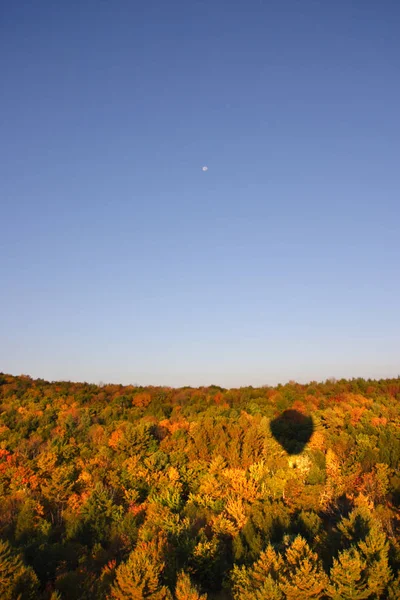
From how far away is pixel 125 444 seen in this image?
50.2 metres

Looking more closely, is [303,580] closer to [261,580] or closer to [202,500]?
[261,580]

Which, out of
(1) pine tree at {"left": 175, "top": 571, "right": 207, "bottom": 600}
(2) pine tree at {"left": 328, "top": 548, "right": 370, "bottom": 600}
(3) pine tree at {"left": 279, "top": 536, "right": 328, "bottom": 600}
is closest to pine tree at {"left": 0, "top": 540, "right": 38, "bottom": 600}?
(1) pine tree at {"left": 175, "top": 571, "right": 207, "bottom": 600}

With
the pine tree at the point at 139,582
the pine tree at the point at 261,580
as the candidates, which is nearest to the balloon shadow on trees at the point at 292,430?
the pine tree at the point at 261,580

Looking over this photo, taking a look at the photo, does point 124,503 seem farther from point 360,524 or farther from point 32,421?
point 32,421

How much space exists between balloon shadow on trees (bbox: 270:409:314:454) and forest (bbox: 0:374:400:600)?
20 cm

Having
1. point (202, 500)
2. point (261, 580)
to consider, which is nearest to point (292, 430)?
point (202, 500)

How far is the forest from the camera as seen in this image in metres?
20.8

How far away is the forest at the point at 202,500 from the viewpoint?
2084cm

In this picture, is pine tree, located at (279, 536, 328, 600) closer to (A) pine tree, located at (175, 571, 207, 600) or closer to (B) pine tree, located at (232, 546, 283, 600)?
(B) pine tree, located at (232, 546, 283, 600)

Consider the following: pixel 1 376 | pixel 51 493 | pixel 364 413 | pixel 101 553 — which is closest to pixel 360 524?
pixel 101 553

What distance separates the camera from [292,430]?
5544 centimetres

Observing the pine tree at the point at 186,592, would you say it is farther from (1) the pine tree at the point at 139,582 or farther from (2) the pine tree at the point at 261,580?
(2) the pine tree at the point at 261,580

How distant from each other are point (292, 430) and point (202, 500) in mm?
21654

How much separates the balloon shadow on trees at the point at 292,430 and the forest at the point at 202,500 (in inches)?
7.9
